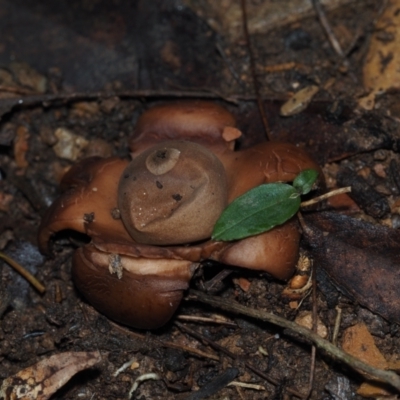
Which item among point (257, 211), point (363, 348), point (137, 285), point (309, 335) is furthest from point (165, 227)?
point (363, 348)

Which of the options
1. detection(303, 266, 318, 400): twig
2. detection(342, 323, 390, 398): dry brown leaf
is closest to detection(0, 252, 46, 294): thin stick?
detection(303, 266, 318, 400): twig

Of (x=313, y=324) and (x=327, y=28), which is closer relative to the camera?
(x=313, y=324)

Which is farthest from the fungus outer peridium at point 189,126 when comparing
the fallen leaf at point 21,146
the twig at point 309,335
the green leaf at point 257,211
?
the fallen leaf at point 21,146

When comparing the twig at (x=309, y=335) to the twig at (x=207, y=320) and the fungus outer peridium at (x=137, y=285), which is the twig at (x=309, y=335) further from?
the fungus outer peridium at (x=137, y=285)

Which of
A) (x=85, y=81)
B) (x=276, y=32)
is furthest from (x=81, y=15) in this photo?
(x=276, y=32)

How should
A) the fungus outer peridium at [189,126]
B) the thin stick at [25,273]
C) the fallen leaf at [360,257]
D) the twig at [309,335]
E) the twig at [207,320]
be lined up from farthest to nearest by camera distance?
the thin stick at [25,273] → the fungus outer peridium at [189,126] → the twig at [207,320] → the fallen leaf at [360,257] → the twig at [309,335]

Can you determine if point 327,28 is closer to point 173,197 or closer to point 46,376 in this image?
point 173,197

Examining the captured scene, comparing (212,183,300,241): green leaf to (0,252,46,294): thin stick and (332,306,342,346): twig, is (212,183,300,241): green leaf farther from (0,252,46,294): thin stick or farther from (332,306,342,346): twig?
(0,252,46,294): thin stick
